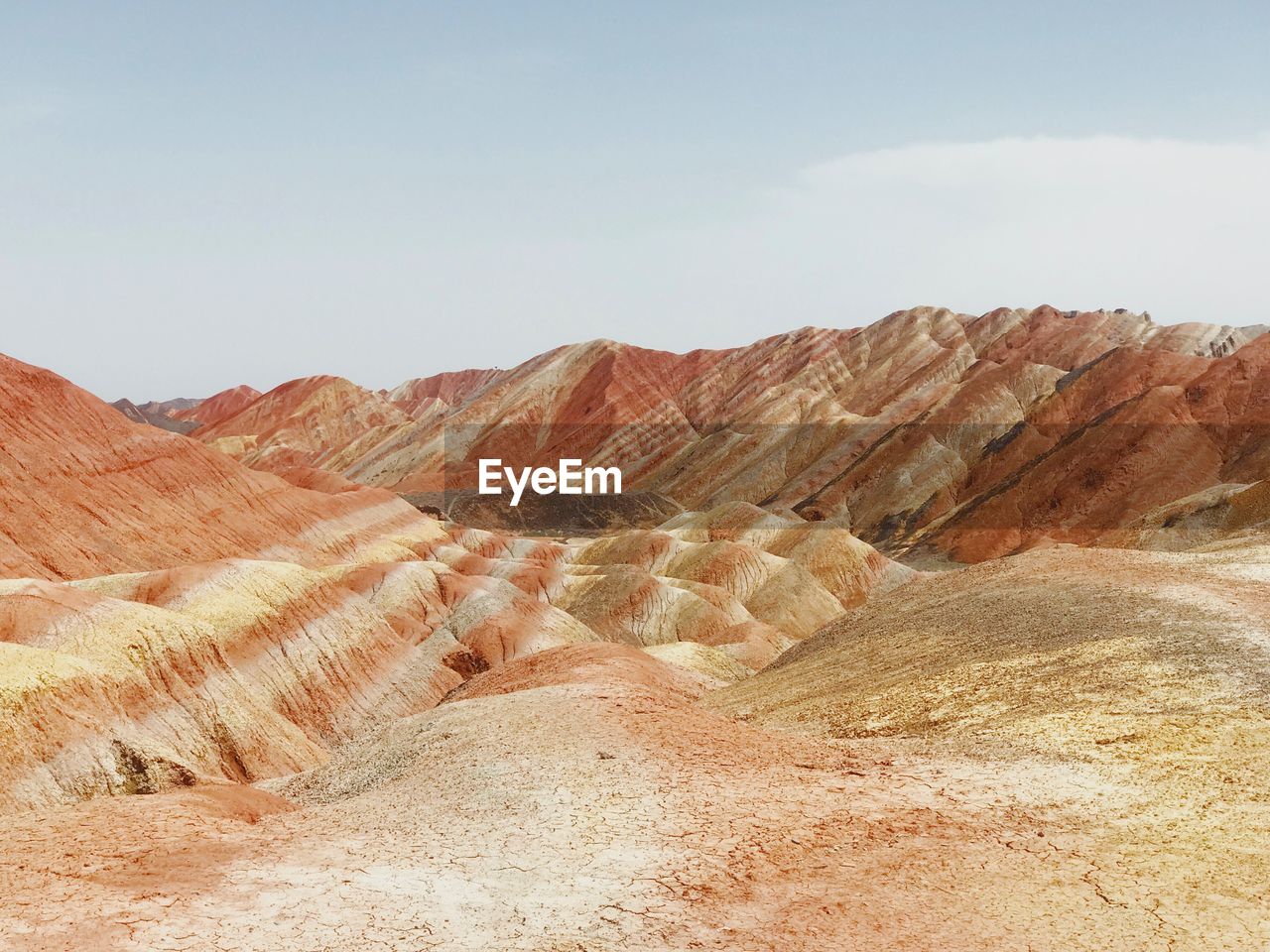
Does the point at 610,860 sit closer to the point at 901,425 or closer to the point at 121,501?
the point at 121,501

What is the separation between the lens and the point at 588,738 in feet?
69.5

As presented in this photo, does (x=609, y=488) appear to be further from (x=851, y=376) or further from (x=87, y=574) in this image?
(x=87, y=574)

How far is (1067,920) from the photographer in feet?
42.5

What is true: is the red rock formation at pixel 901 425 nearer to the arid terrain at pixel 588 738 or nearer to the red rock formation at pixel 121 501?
the arid terrain at pixel 588 738

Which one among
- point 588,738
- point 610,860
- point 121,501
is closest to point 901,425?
point 121,501

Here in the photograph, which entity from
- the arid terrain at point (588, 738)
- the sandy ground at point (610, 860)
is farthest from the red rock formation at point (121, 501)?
the sandy ground at point (610, 860)

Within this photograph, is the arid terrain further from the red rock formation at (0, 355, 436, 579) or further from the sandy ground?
the red rock formation at (0, 355, 436, 579)

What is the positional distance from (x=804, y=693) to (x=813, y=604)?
1883 inches

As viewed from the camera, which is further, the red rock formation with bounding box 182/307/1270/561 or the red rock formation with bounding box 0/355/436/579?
the red rock formation with bounding box 182/307/1270/561

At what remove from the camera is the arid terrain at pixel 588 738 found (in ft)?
44.0

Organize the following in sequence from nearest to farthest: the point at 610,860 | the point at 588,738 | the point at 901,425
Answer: the point at 610,860
the point at 588,738
the point at 901,425

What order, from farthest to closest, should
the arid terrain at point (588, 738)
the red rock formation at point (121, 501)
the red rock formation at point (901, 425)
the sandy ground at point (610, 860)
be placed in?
the red rock formation at point (901, 425), the red rock formation at point (121, 501), the arid terrain at point (588, 738), the sandy ground at point (610, 860)

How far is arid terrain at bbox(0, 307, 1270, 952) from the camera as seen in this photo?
1341 centimetres

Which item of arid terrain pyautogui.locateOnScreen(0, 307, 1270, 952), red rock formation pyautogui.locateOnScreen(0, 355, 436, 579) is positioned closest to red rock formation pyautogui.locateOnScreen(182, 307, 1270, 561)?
arid terrain pyautogui.locateOnScreen(0, 307, 1270, 952)
